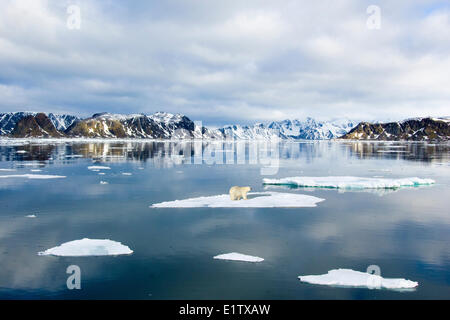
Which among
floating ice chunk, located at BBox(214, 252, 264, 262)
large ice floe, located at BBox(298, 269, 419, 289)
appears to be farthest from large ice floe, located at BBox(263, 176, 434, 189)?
large ice floe, located at BBox(298, 269, 419, 289)

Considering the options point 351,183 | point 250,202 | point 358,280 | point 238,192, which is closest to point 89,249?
point 358,280

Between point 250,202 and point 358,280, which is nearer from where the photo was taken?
point 358,280

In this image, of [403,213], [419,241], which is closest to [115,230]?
[419,241]

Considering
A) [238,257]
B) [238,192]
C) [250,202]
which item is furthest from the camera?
[238,192]

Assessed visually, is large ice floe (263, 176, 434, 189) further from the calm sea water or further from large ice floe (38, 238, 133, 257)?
large ice floe (38, 238, 133, 257)

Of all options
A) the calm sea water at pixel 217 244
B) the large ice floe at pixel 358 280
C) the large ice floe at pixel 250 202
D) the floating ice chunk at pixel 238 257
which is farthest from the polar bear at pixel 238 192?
the large ice floe at pixel 358 280

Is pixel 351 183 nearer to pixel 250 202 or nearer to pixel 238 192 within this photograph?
pixel 238 192
